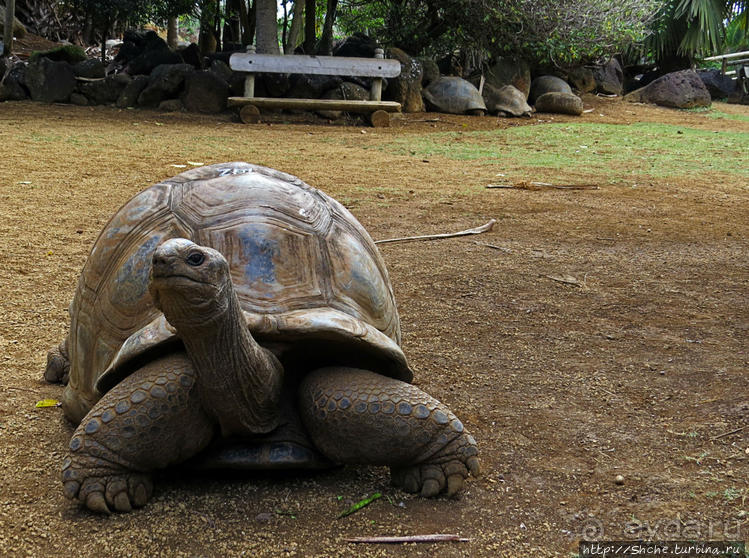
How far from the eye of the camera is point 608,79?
15664 mm

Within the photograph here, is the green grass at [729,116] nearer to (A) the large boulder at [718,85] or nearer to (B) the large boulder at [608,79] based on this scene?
(B) the large boulder at [608,79]

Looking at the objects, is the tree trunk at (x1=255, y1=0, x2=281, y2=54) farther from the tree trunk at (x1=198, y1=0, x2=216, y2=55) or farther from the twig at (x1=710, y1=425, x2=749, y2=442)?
the twig at (x1=710, y1=425, x2=749, y2=442)

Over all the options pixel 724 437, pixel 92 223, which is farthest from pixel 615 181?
pixel 724 437

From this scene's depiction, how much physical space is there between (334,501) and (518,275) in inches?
90.6

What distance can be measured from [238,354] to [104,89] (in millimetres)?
10420

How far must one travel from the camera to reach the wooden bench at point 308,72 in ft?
34.6

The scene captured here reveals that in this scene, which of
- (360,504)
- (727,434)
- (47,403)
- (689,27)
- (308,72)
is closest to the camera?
(360,504)

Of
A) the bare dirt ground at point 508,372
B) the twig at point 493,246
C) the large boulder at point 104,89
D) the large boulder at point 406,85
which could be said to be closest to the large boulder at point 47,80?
the large boulder at point 104,89

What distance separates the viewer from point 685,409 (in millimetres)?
2441

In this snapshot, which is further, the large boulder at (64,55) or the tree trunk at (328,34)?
the tree trunk at (328,34)

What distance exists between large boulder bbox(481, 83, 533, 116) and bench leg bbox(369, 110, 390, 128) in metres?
2.23

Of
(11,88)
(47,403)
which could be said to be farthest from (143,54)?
(47,403)

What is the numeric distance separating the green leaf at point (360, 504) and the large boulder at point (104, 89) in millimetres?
10419

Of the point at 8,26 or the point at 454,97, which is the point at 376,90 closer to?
the point at 454,97
